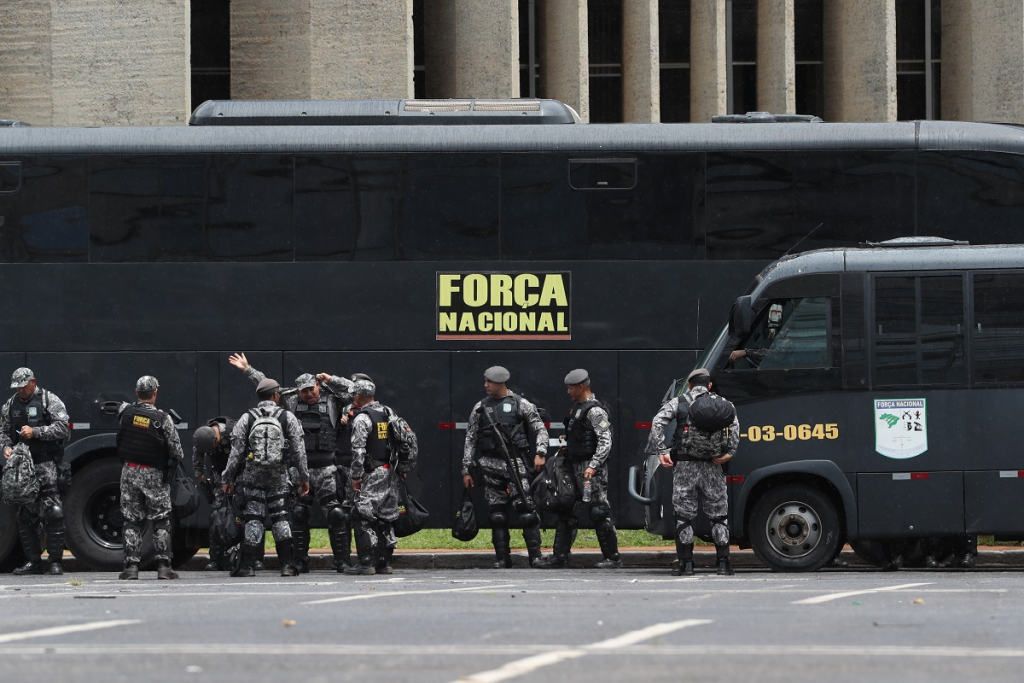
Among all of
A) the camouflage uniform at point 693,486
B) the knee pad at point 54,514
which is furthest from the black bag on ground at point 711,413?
the knee pad at point 54,514

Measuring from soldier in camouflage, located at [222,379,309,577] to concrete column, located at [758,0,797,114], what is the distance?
17576 millimetres

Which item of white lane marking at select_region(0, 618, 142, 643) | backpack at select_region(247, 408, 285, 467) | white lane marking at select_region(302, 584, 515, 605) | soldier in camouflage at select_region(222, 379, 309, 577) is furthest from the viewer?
soldier in camouflage at select_region(222, 379, 309, 577)

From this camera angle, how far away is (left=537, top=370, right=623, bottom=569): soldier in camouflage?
15.0 metres

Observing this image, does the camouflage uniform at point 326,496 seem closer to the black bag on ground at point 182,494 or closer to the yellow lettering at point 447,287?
the black bag on ground at point 182,494

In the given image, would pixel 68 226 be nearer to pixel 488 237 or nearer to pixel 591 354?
pixel 488 237

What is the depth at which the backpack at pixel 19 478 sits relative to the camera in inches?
593

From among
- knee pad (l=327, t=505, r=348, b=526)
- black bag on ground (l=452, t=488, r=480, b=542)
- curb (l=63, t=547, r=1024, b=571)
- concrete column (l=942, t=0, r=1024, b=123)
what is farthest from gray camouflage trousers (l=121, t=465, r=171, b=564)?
concrete column (l=942, t=0, r=1024, b=123)

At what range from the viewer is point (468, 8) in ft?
87.8

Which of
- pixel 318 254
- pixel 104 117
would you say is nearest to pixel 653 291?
pixel 318 254

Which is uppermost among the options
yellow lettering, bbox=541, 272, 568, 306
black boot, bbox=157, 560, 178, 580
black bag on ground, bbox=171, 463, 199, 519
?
yellow lettering, bbox=541, 272, 568, 306

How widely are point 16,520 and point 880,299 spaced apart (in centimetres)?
797

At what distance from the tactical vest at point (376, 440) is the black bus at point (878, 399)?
2.98 meters

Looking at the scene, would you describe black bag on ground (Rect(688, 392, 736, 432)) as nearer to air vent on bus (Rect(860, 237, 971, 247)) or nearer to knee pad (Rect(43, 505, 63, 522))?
air vent on bus (Rect(860, 237, 971, 247))

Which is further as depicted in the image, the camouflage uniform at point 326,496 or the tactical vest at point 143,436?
the camouflage uniform at point 326,496
